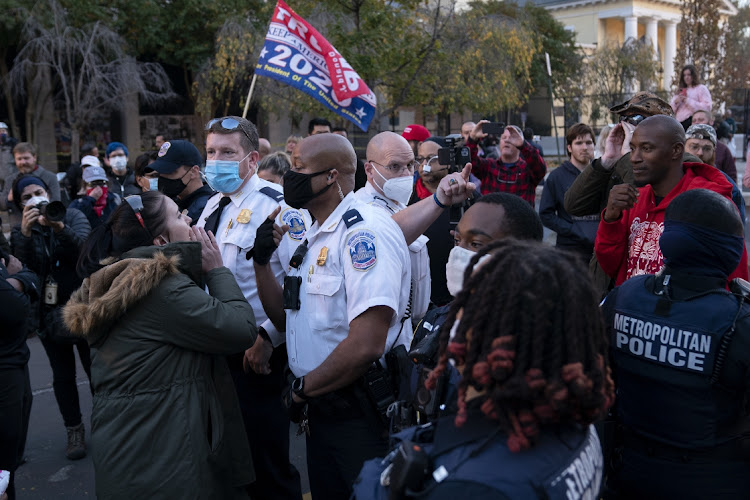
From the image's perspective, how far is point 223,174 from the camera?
12.9ft

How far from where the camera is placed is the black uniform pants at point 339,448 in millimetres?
2836

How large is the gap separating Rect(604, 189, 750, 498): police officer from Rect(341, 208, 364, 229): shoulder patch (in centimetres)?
103

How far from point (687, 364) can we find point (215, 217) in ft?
8.69

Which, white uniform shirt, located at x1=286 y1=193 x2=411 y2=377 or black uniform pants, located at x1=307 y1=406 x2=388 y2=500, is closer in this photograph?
white uniform shirt, located at x1=286 y1=193 x2=411 y2=377

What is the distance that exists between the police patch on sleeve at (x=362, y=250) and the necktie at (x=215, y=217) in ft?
4.58

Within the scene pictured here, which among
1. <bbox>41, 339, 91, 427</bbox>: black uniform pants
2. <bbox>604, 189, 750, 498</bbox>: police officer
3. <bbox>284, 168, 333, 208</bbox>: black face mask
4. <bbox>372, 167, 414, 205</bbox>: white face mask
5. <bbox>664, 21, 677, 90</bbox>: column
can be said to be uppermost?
<bbox>664, 21, 677, 90</bbox>: column

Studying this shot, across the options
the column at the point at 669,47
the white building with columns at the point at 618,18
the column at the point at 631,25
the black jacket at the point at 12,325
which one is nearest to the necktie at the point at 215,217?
the black jacket at the point at 12,325

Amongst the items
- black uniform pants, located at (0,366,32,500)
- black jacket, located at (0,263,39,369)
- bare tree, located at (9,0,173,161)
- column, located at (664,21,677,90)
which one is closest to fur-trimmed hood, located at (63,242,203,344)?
black jacket, located at (0,263,39,369)

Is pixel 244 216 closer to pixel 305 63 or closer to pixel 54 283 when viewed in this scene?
pixel 54 283

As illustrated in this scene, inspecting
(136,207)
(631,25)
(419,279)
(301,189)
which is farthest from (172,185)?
(631,25)

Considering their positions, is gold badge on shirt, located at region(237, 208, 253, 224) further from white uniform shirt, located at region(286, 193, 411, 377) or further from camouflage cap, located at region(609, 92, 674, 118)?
camouflage cap, located at region(609, 92, 674, 118)

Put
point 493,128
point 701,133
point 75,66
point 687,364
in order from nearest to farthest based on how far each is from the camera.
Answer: point 687,364 → point 493,128 → point 701,133 → point 75,66

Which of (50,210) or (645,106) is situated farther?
(50,210)

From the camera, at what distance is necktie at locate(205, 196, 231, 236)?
13.0 feet
